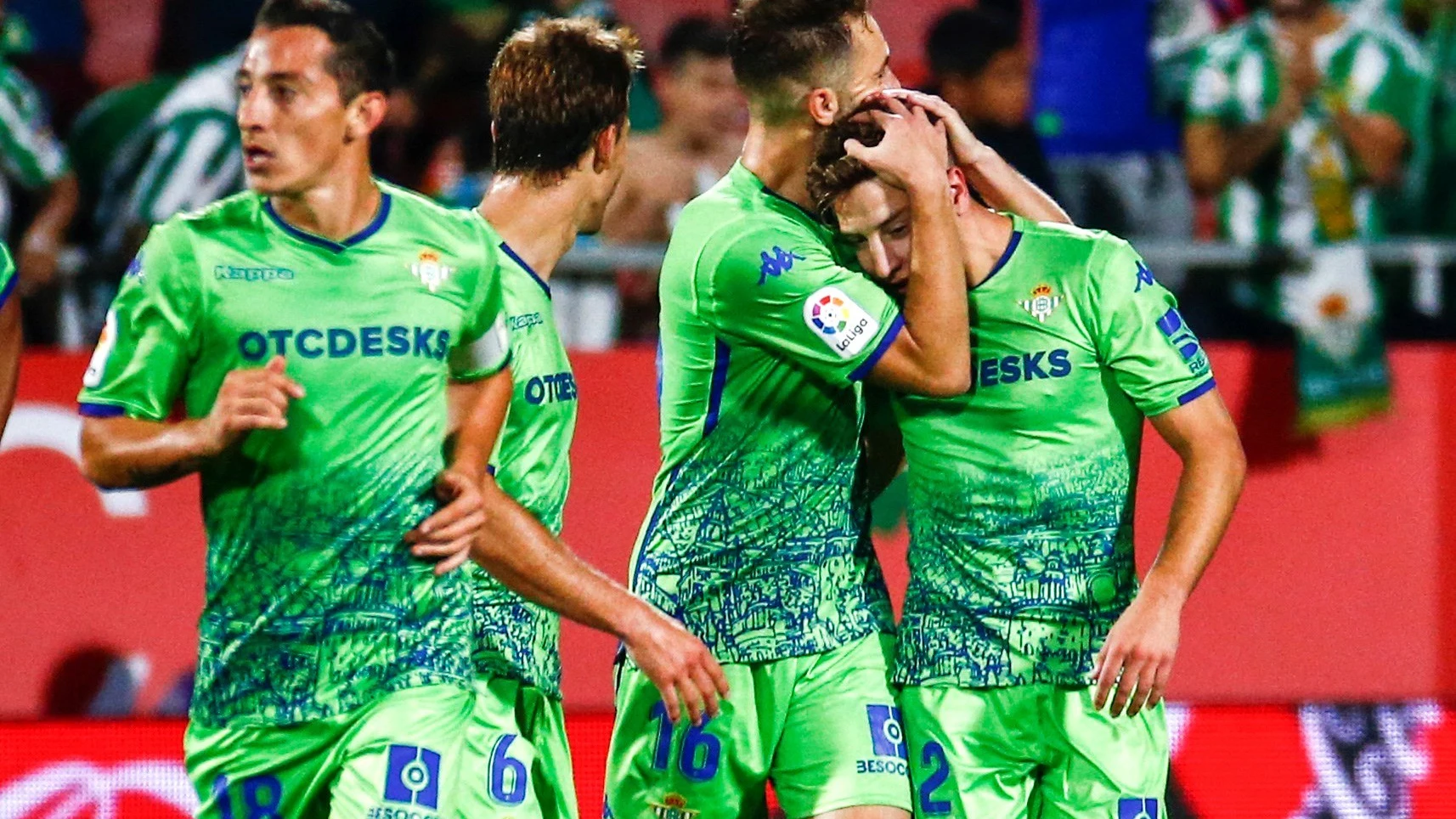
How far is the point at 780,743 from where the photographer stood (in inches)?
170

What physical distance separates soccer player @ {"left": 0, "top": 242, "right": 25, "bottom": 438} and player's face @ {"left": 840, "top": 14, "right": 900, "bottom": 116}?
1.76 metres

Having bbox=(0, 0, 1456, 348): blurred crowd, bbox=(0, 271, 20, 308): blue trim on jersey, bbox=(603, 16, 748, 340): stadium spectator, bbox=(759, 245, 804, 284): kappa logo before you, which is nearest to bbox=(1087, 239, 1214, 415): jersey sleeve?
bbox=(759, 245, 804, 284): kappa logo

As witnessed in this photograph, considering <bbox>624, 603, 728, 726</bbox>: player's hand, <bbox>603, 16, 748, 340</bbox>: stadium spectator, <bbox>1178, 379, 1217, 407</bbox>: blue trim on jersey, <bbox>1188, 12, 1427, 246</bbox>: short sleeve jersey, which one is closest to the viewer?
<bbox>624, 603, 728, 726</bbox>: player's hand

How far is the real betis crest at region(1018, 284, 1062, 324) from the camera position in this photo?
412 centimetres

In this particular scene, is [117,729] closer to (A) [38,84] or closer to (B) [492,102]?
(B) [492,102]

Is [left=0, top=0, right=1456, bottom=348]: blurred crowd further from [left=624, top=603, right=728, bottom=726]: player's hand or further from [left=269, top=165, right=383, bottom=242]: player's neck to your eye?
[left=269, top=165, right=383, bottom=242]: player's neck

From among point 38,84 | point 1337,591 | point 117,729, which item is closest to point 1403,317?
point 1337,591

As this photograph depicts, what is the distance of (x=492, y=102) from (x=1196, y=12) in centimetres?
394

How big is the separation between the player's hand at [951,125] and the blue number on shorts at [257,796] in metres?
1.82

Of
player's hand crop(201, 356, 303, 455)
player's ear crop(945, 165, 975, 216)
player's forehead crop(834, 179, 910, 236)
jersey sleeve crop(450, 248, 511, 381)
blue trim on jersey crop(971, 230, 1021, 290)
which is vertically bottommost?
player's hand crop(201, 356, 303, 455)

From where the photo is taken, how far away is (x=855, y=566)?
434 centimetres

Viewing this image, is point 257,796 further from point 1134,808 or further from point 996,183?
point 996,183

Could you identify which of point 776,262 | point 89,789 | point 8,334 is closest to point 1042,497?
point 776,262

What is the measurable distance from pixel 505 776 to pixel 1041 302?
1.41 m
